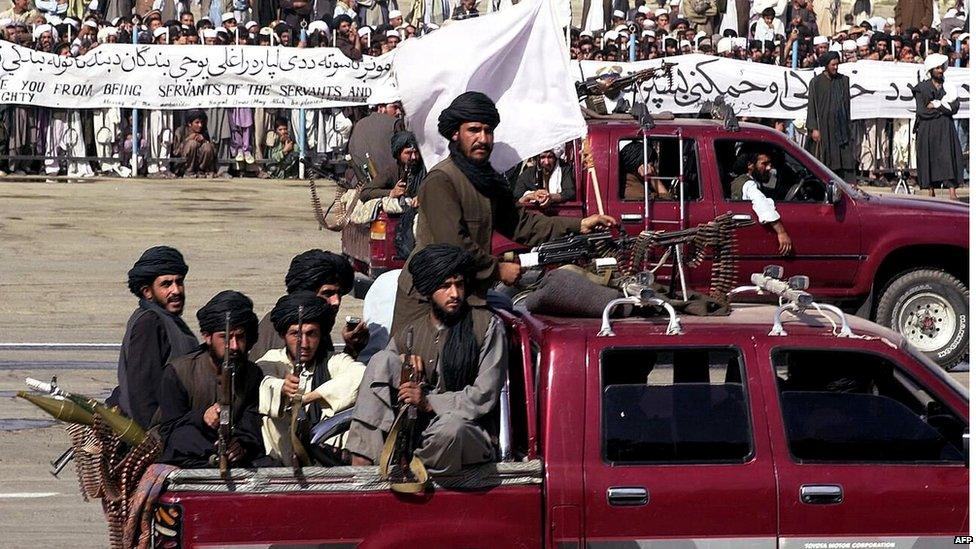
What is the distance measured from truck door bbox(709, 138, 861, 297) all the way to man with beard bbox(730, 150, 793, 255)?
29 millimetres

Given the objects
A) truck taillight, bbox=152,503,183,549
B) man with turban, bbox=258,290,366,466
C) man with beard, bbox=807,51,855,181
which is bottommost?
truck taillight, bbox=152,503,183,549

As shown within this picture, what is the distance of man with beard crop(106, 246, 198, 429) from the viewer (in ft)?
22.3

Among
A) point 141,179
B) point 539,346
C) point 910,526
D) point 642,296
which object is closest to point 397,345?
point 539,346

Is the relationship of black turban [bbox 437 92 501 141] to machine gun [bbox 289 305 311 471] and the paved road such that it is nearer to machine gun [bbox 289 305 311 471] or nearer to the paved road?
machine gun [bbox 289 305 311 471]

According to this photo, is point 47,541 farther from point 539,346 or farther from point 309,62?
point 309,62

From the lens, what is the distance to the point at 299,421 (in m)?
6.15

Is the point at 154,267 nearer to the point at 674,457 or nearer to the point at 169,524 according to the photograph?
the point at 169,524

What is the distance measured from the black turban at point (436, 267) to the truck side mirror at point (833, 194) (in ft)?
23.5

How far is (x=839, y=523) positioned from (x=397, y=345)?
1754mm

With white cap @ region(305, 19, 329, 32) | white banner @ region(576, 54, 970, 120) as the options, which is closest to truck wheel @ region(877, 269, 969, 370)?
white banner @ region(576, 54, 970, 120)

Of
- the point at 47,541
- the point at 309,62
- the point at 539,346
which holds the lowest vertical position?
the point at 47,541

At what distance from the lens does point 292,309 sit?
6680 millimetres

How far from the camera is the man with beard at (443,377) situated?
5.79m

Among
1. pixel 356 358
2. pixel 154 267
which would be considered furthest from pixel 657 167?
pixel 154 267
